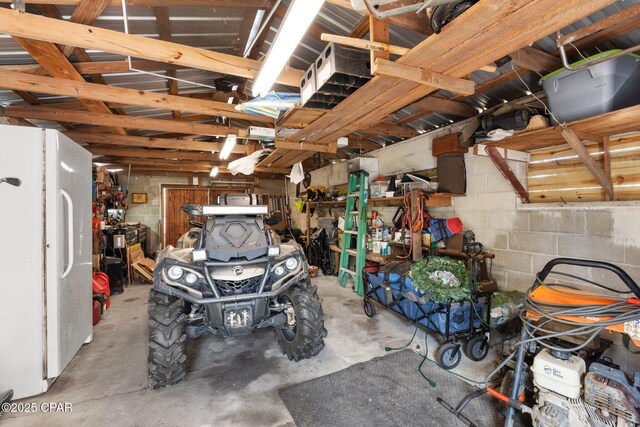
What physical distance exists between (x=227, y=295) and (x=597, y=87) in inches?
Answer: 124

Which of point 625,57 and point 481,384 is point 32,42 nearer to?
point 625,57

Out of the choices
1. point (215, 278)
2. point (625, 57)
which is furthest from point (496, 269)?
point (215, 278)

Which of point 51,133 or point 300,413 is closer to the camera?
point 300,413

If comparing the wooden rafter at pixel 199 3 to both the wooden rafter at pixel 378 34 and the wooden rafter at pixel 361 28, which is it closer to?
the wooden rafter at pixel 361 28

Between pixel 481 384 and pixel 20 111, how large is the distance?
5722 mm

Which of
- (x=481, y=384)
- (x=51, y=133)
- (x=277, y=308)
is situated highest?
(x=51, y=133)

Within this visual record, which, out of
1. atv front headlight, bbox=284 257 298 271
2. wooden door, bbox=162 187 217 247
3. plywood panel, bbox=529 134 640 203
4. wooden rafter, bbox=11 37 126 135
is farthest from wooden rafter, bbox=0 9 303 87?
wooden door, bbox=162 187 217 247

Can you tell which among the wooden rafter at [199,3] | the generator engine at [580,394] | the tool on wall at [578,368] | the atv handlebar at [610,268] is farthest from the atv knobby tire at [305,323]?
the wooden rafter at [199,3]

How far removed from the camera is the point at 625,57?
6.25 ft

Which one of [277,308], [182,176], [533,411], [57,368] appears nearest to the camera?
[533,411]

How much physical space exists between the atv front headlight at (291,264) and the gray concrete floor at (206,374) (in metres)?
0.93

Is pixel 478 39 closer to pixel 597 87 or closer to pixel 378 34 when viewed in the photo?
pixel 378 34

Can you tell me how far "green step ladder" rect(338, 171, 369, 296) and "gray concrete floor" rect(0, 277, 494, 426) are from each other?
4.14 ft

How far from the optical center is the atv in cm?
223
